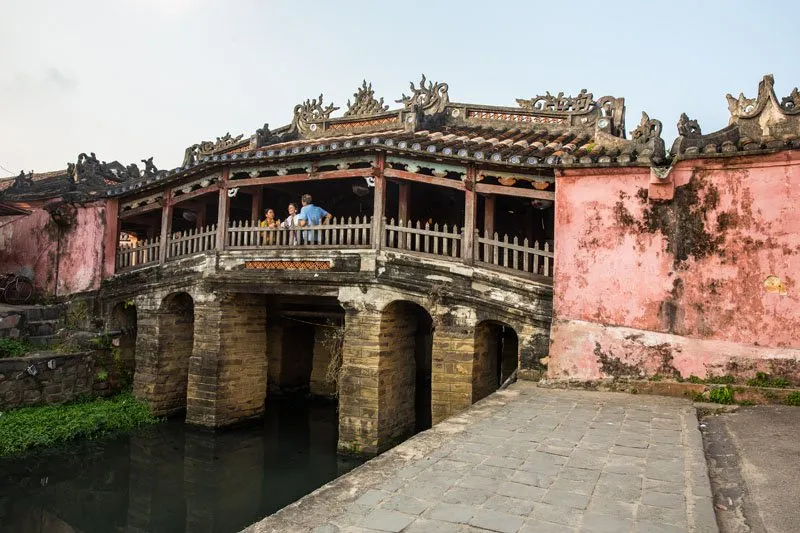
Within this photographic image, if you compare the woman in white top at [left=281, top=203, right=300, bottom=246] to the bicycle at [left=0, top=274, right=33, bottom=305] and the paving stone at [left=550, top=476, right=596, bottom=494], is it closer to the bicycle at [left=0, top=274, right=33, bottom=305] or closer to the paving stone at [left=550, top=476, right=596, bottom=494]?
the paving stone at [left=550, top=476, right=596, bottom=494]

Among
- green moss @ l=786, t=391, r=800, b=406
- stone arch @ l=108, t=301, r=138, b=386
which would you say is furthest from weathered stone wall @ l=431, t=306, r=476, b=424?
stone arch @ l=108, t=301, r=138, b=386

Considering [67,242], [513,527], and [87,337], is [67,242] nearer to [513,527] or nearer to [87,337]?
[87,337]

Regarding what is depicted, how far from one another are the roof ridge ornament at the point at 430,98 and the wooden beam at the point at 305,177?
269 cm

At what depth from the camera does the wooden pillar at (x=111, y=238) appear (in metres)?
14.4

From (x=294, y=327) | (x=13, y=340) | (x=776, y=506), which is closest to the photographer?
(x=776, y=506)

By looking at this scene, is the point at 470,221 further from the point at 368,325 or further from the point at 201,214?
the point at 201,214

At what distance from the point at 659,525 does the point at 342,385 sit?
7.04 metres

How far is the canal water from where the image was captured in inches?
323

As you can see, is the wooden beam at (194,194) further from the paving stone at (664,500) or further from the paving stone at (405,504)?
the paving stone at (664,500)

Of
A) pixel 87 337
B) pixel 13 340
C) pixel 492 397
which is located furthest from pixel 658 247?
pixel 13 340

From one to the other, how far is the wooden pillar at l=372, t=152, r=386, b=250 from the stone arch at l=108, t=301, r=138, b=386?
7.58 metres

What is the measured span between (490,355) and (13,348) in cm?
1094

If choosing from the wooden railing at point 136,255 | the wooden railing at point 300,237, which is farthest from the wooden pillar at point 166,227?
the wooden railing at point 300,237

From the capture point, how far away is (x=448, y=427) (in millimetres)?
5652
